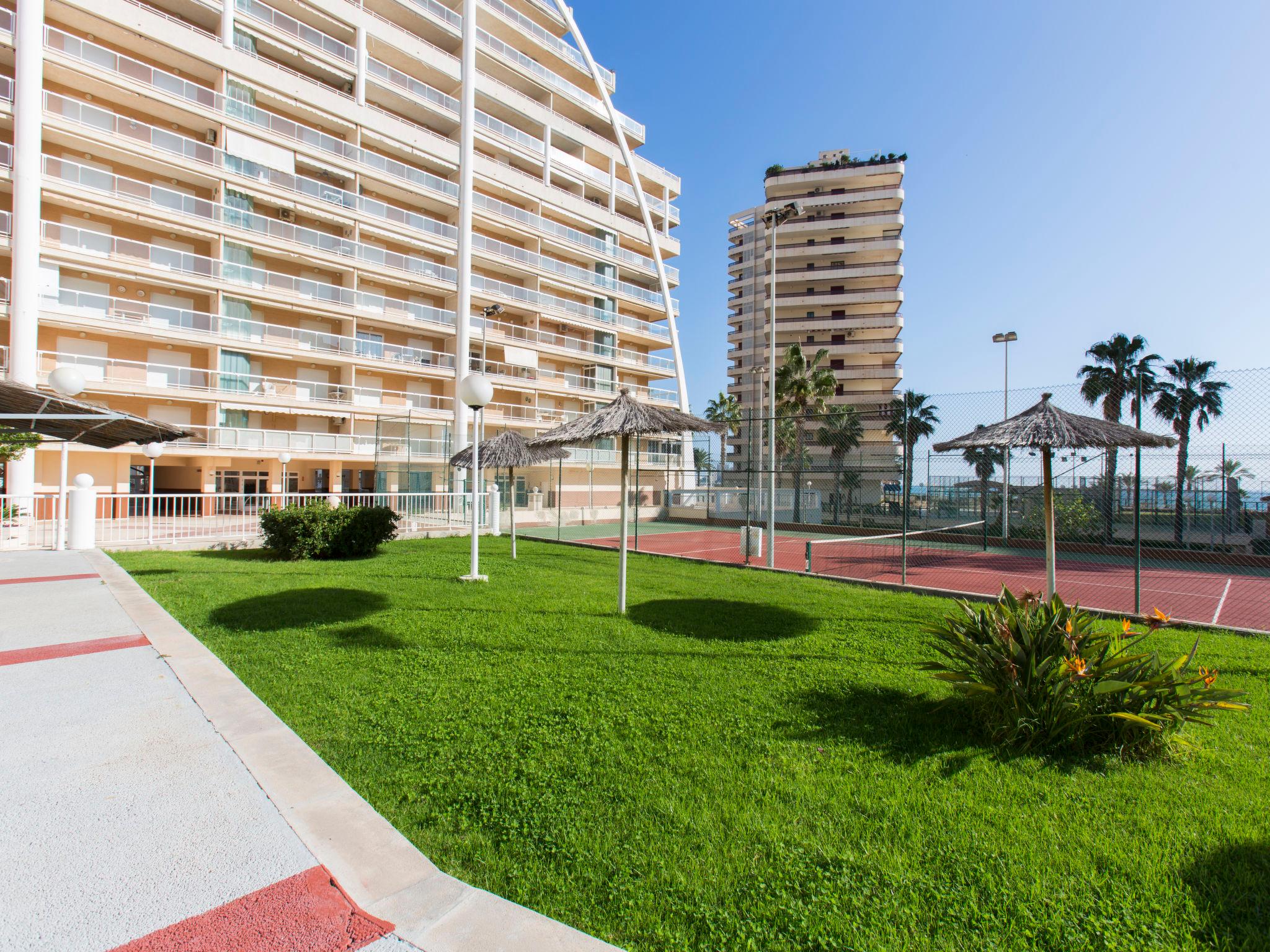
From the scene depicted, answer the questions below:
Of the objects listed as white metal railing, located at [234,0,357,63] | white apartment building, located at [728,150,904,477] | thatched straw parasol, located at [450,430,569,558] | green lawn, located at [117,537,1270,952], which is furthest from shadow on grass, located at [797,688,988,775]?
white apartment building, located at [728,150,904,477]

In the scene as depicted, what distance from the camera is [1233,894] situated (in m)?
2.43

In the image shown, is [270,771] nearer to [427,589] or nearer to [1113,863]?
[1113,863]

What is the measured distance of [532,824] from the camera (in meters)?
2.83

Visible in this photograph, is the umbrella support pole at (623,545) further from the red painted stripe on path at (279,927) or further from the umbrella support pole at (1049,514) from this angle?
the red painted stripe on path at (279,927)

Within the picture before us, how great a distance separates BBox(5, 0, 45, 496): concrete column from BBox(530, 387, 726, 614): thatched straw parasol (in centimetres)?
2275

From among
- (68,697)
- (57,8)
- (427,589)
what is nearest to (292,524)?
(427,589)

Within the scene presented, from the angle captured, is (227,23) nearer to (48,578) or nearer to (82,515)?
(82,515)

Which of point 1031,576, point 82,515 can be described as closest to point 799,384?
point 1031,576

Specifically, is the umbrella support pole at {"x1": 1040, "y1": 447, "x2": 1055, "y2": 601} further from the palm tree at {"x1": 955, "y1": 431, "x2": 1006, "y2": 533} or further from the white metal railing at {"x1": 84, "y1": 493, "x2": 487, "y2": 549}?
the white metal railing at {"x1": 84, "y1": 493, "x2": 487, "y2": 549}

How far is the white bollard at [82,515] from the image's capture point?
11.9 metres

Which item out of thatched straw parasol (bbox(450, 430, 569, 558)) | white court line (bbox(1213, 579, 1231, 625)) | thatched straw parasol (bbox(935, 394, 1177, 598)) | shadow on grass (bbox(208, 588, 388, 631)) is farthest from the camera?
thatched straw parasol (bbox(450, 430, 569, 558))

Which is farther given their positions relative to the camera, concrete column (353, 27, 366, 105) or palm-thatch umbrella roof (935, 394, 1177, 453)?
concrete column (353, 27, 366, 105)

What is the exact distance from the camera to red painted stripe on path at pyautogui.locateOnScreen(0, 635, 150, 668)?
16.6ft

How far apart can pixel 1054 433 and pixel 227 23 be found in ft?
114
